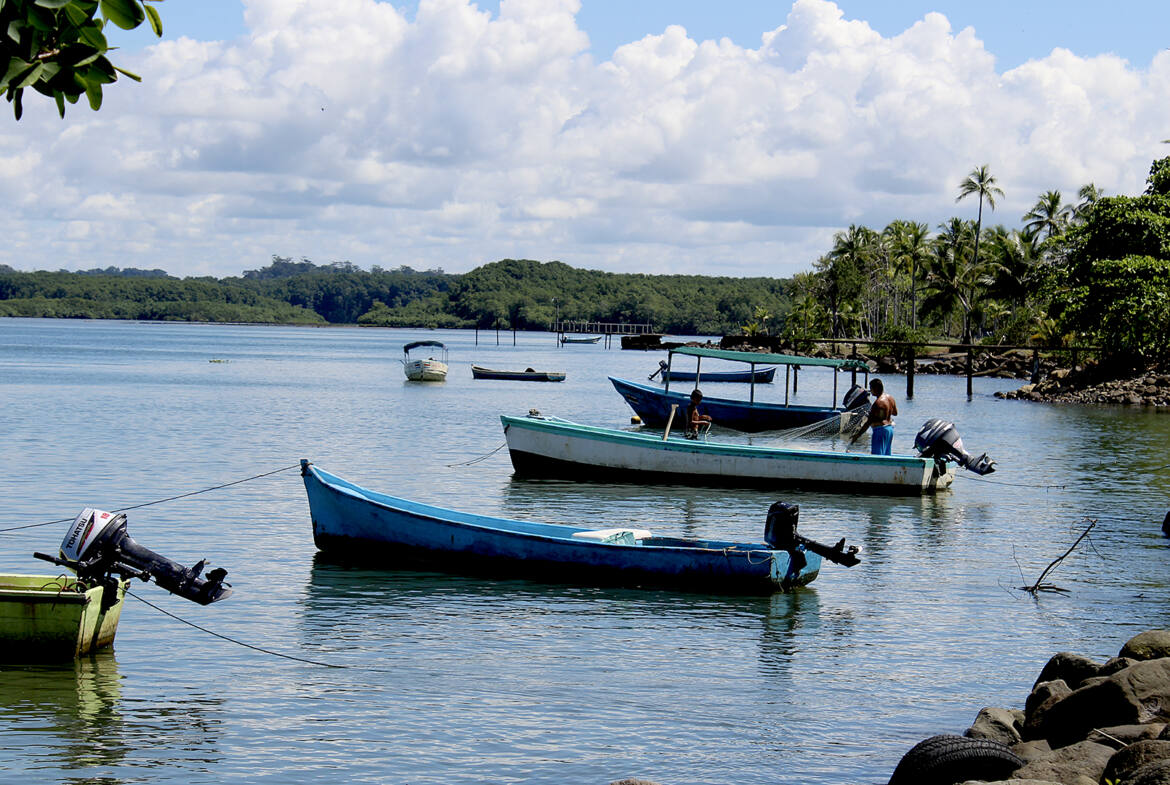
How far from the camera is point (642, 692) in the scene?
1187 cm

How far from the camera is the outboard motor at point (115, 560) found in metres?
11.7

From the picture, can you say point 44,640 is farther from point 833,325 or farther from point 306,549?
point 833,325

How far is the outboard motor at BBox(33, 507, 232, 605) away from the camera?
11.7m

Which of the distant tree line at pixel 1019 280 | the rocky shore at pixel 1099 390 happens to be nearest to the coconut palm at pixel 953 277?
the distant tree line at pixel 1019 280

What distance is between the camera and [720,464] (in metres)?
26.1

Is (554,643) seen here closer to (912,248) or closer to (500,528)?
(500,528)

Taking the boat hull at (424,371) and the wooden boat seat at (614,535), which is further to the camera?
the boat hull at (424,371)

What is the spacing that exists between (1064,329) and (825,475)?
1343 inches

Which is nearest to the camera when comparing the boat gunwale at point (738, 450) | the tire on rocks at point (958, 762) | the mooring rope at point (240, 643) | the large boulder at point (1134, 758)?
the large boulder at point (1134, 758)

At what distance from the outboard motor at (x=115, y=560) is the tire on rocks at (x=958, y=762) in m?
6.72

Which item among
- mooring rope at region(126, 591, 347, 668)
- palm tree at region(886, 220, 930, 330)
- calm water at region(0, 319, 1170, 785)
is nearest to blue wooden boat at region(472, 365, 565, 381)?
palm tree at region(886, 220, 930, 330)

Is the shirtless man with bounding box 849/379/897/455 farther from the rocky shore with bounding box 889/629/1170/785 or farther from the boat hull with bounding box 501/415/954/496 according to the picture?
the rocky shore with bounding box 889/629/1170/785

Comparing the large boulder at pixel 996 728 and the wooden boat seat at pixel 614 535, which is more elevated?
the wooden boat seat at pixel 614 535

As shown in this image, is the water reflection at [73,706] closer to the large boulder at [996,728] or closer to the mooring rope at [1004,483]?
the large boulder at [996,728]
